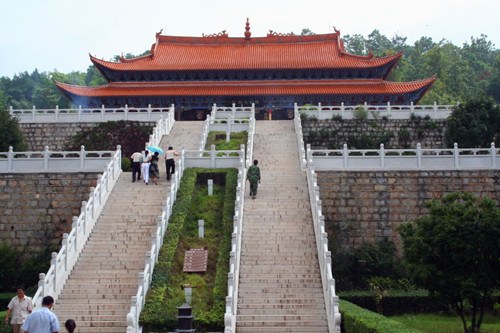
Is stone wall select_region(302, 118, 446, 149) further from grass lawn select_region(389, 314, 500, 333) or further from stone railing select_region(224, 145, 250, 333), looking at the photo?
grass lawn select_region(389, 314, 500, 333)

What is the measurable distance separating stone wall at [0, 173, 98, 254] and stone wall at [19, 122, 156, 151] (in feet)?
34.3

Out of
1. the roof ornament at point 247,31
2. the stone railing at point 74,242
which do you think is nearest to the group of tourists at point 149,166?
the stone railing at point 74,242

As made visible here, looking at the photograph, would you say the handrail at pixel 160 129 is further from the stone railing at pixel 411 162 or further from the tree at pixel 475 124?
the tree at pixel 475 124

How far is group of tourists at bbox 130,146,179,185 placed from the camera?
77.1 ft

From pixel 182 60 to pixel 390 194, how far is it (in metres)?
26.8

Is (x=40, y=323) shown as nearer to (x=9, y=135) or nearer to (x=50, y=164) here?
(x=50, y=164)

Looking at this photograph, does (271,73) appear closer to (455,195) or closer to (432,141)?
(432,141)

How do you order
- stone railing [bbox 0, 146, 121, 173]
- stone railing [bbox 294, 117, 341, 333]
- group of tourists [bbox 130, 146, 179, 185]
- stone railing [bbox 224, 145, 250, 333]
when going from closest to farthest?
stone railing [bbox 224, 145, 250, 333] → stone railing [bbox 294, 117, 341, 333] → group of tourists [bbox 130, 146, 179, 185] → stone railing [bbox 0, 146, 121, 173]

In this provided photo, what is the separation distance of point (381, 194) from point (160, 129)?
10881 mm

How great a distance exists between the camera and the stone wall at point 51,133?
3534cm

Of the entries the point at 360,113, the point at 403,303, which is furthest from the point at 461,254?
the point at 360,113

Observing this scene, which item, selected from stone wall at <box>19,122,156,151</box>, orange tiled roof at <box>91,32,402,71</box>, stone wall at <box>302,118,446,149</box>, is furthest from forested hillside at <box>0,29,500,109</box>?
stone wall at <box>19,122,156,151</box>

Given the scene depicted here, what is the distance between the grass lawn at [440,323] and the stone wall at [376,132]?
16.4 m

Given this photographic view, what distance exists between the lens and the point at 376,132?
35.2 m
